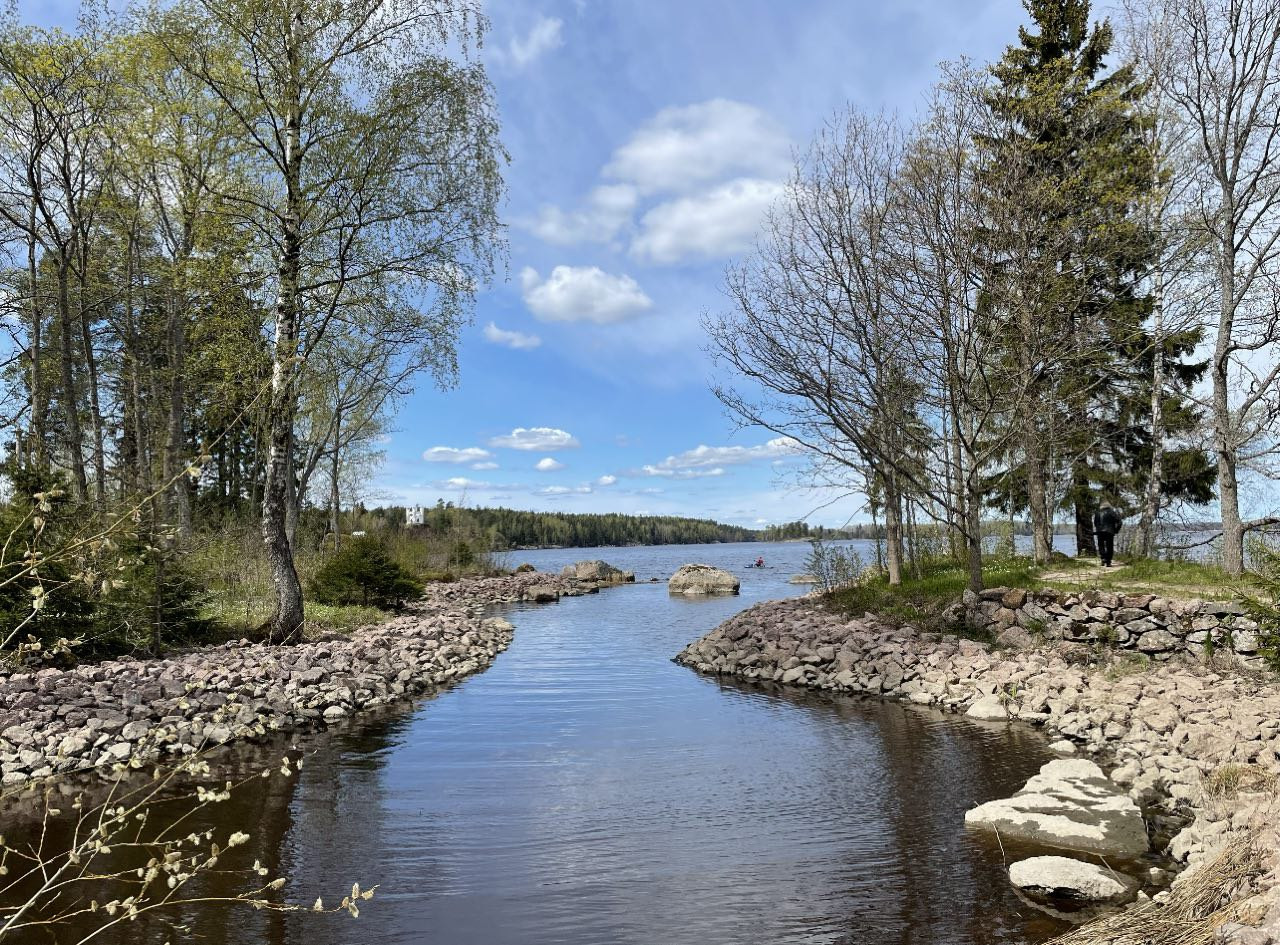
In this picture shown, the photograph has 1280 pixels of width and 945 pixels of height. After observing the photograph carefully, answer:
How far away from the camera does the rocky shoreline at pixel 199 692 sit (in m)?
8.51

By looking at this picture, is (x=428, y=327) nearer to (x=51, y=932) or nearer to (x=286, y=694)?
(x=286, y=694)

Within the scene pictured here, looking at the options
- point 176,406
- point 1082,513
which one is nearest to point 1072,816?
point 1082,513

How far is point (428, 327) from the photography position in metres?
15.4

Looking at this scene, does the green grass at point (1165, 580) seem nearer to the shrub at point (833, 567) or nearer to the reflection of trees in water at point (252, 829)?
the shrub at point (833, 567)

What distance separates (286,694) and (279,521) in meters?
4.02

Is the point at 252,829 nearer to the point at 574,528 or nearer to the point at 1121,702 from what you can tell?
the point at 1121,702

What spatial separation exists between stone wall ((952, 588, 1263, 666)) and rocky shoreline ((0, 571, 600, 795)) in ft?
31.7

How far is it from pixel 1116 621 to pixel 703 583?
22.8 meters

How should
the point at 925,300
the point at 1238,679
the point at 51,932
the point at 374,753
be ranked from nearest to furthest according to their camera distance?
the point at 51,932
the point at 374,753
the point at 1238,679
the point at 925,300

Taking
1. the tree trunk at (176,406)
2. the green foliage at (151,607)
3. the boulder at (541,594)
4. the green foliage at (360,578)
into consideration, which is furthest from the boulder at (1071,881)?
the boulder at (541,594)

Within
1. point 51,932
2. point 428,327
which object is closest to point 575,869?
point 51,932

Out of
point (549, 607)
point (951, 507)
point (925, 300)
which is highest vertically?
point (925, 300)

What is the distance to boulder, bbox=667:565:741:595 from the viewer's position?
34438 mm

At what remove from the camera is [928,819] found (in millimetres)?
6934
